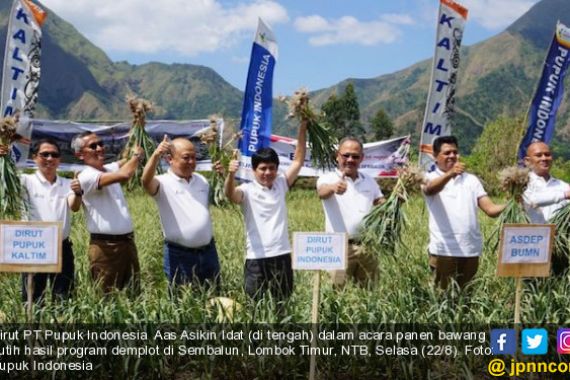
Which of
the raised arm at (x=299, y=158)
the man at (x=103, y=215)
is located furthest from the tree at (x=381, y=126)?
the man at (x=103, y=215)

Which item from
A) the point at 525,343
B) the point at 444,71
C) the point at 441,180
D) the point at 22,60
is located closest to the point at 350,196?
the point at 441,180

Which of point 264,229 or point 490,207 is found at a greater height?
point 490,207

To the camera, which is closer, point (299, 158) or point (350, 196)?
point (350, 196)

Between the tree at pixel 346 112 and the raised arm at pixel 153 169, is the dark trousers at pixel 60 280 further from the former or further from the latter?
the tree at pixel 346 112

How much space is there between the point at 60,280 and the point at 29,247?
0.84 metres

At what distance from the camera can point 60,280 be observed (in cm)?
463

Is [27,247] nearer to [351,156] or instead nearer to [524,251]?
[351,156]

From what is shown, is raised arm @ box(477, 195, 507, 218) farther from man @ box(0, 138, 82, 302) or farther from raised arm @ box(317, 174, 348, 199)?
man @ box(0, 138, 82, 302)

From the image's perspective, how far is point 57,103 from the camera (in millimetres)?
161125

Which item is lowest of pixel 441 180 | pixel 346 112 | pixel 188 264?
pixel 188 264

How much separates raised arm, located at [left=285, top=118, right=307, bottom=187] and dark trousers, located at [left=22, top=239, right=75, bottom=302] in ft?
5.73

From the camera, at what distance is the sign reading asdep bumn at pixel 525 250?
3.93m

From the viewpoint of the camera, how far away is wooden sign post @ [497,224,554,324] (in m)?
3.93

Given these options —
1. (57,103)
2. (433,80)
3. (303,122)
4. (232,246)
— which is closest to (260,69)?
(433,80)
